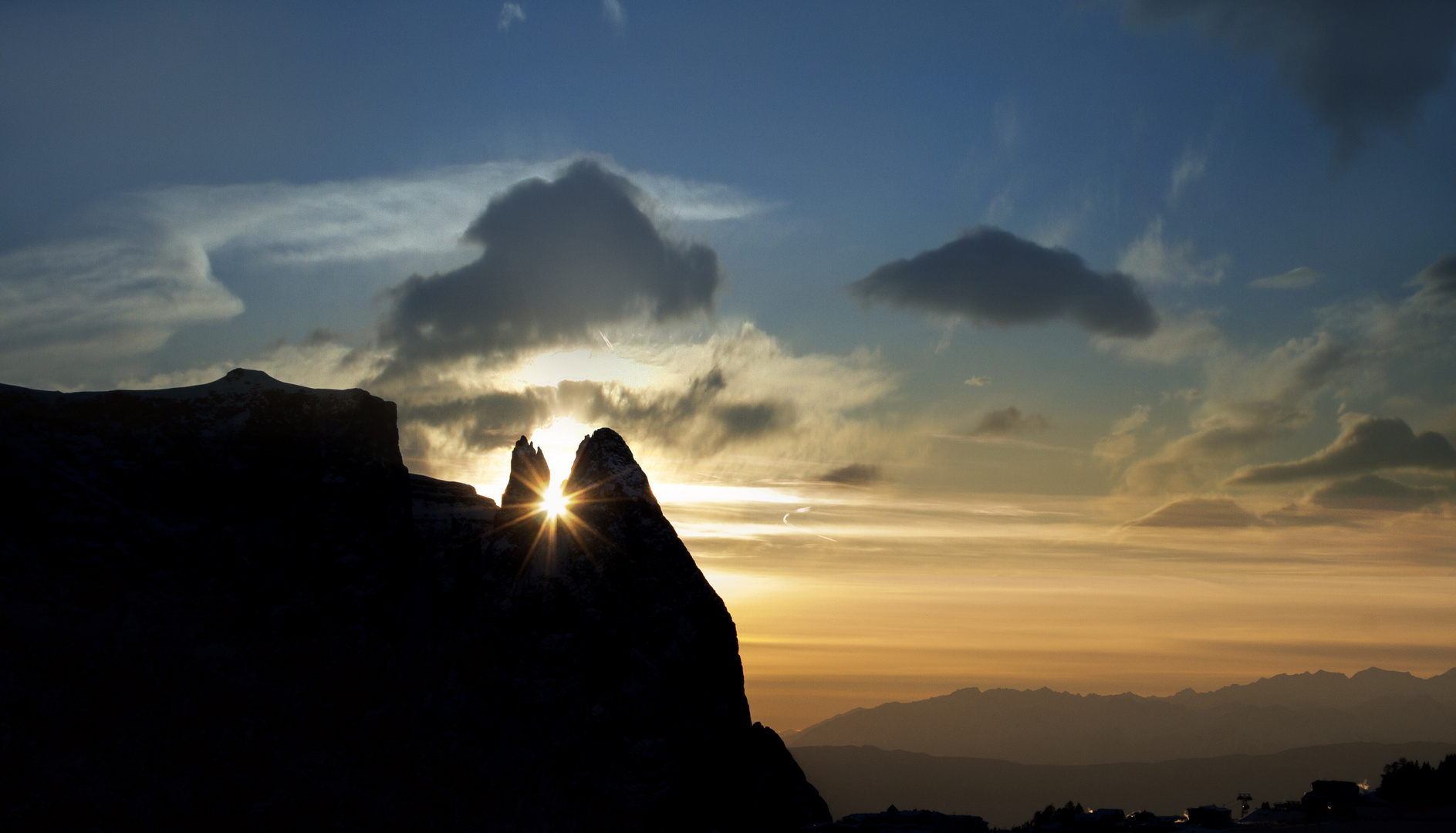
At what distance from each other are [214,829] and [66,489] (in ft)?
175

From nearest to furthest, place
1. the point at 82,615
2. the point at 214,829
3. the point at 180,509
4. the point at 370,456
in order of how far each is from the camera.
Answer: the point at 214,829
the point at 82,615
the point at 180,509
the point at 370,456

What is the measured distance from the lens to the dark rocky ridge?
131 metres

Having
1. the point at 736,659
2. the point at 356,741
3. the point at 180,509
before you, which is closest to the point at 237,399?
the point at 180,509

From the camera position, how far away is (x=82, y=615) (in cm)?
13550

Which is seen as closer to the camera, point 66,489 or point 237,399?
point 66,489

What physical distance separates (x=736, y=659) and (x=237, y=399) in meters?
88.6

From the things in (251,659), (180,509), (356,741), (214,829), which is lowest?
(214,829)

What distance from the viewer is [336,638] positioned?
150000 millimetres

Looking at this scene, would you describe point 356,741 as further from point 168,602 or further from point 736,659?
point 736,659

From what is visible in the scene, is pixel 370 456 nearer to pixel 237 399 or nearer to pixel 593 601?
pixel 237 399

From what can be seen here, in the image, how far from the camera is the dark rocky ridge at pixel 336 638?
5148 inches

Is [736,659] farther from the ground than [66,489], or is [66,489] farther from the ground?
[66,489]

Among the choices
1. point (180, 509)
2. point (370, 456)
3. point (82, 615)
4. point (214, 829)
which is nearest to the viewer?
point (214, 829)

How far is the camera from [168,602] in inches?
5600
